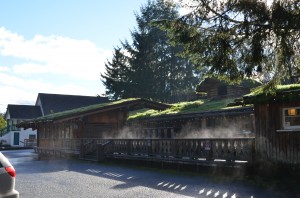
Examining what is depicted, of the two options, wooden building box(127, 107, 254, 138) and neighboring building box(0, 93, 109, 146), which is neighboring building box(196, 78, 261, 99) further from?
neighboring building box(0, 93, 109, 146)

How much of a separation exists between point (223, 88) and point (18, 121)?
1573 inches

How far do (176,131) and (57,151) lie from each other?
10718 millimetres

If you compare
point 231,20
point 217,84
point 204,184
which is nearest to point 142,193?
point 204,184

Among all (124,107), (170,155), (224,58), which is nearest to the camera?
(224,58)

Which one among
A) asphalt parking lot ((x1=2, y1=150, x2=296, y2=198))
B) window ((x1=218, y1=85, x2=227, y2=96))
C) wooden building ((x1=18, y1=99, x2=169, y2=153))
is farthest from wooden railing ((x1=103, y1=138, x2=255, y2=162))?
window ((x1=218, y1=85, x2=227, y2=96))

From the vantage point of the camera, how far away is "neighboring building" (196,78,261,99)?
31.7 meters

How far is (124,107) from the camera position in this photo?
2889 cm

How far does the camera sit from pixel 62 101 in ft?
203

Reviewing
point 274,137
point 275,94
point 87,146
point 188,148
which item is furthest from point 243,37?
point 87,146

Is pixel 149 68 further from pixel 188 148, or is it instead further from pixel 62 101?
pixel 188 148

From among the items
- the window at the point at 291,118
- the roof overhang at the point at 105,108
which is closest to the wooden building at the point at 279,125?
the window at the point at 291,118

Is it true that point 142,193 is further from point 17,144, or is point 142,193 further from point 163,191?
point 17,144

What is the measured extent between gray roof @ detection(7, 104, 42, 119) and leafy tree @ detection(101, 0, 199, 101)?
11983 mm

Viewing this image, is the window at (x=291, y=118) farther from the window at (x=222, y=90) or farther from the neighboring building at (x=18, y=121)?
the neighboring building at (x=18, y=121)
